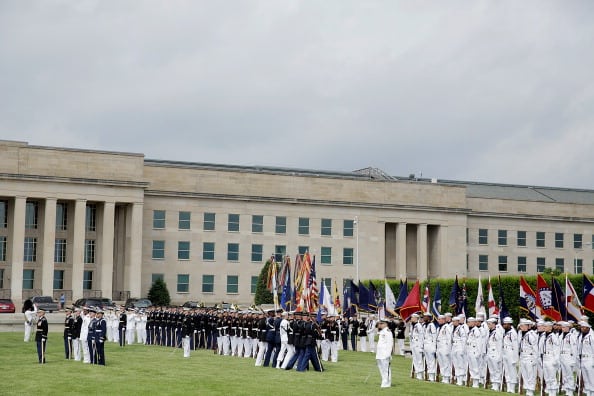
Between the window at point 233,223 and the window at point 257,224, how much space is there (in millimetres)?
1521

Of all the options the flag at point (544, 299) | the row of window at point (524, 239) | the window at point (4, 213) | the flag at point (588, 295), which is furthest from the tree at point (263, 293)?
the flag at point (588, 295)

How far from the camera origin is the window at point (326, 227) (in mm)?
80250

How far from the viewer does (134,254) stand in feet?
232

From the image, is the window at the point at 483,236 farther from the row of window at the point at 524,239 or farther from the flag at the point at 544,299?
the flag at the point at 544,299

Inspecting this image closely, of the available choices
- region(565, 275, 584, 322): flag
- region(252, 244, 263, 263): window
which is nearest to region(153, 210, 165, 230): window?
region(252, 244, 263, 263): window

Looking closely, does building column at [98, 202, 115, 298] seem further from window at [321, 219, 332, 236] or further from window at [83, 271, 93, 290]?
window at [321, 219, 332, 236]

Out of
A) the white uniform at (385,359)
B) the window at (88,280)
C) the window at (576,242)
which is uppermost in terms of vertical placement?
the window at (576,242)

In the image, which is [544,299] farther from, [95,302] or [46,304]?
[46,304]

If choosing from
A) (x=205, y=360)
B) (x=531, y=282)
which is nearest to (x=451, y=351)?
(x=205, y=360)

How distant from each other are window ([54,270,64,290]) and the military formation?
157ft

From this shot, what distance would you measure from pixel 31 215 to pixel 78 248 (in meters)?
5.87

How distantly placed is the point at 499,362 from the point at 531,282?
74.6 ft

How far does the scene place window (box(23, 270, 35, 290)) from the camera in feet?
232

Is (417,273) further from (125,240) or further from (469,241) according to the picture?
(125,240)
